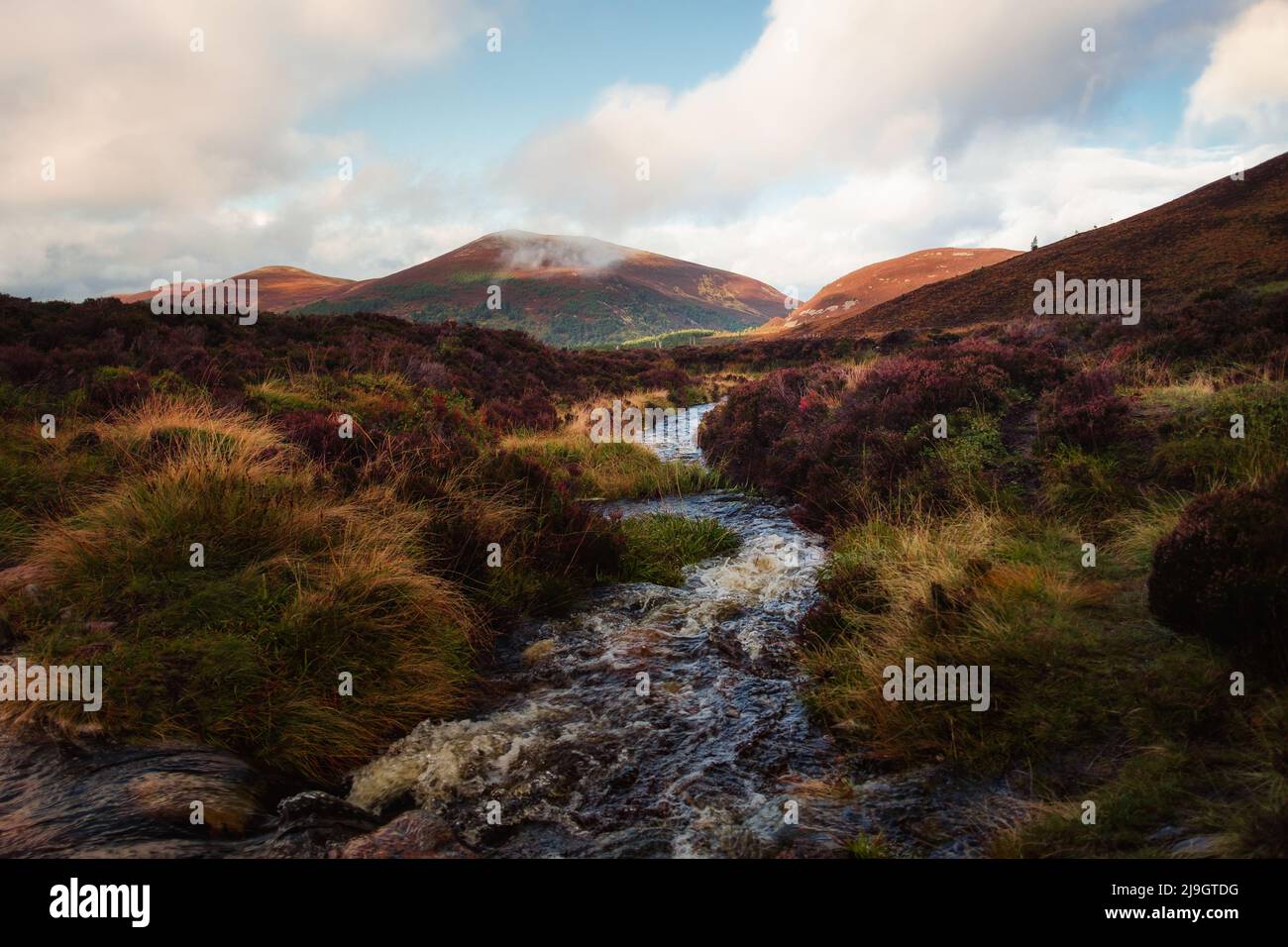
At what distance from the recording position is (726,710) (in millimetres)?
4910

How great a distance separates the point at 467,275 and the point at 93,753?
160 meters

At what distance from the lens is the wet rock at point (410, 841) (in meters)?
3.18

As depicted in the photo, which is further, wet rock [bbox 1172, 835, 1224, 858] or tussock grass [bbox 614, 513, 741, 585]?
tussock grass [bbox 614, 513, 741, 585]

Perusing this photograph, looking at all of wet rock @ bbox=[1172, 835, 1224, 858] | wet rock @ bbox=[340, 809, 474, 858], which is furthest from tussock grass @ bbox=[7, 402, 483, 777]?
wet rock @ bbox=[1172, 835, 1224, 858]

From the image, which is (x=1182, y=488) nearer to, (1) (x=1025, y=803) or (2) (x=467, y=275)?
(1) (x=1025, y=803)

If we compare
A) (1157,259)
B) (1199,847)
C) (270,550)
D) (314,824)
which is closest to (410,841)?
(314,824)

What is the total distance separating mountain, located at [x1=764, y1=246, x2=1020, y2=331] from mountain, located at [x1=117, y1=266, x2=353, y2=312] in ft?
382

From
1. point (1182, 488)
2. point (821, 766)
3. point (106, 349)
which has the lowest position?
point (821, 766)

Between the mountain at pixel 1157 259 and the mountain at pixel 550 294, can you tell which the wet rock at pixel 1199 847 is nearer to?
the mountain at pixel 1157 259

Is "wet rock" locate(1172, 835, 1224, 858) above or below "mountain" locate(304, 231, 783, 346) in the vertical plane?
below

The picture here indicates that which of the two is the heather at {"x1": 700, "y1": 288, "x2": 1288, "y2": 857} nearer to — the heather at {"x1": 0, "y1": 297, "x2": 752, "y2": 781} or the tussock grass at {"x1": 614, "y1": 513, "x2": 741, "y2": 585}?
the tussock grass at {"x1": 614, "y1": 513, "x2": 741, "y2": 585}

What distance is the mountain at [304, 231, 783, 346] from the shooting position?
428 feet
